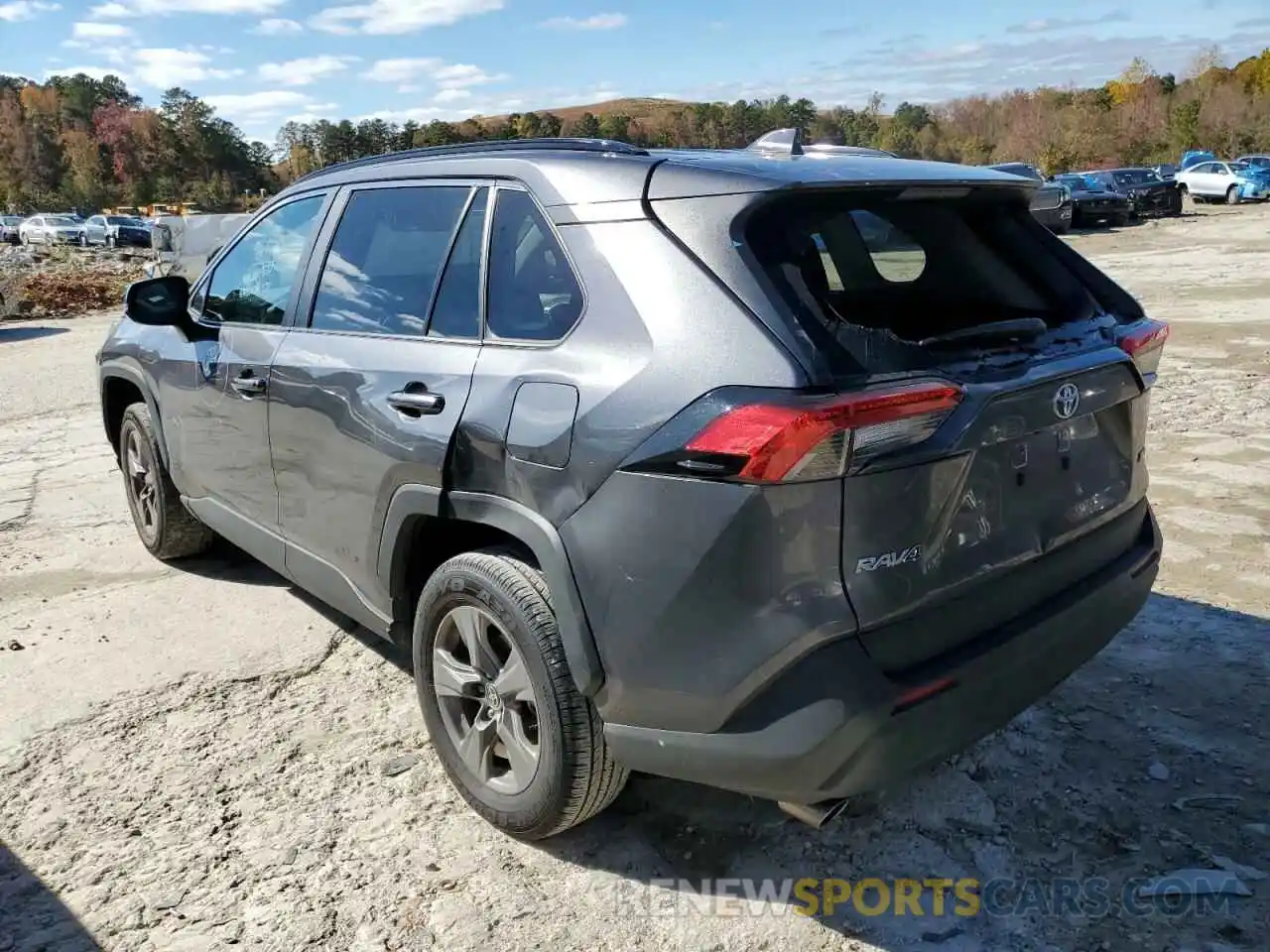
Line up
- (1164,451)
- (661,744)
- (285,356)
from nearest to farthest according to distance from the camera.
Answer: (661,744) → (285,356) → (1164,451)

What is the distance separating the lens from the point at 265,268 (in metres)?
3.94

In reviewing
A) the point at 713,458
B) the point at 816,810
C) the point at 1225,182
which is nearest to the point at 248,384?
the point at 713,458

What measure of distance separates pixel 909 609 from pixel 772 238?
2.93 ft

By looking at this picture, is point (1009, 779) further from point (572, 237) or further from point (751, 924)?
point (572, 237)

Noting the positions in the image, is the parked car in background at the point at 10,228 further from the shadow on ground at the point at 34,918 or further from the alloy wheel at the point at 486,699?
the alloy wheel at the point at 486,699

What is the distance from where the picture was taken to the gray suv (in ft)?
6.89

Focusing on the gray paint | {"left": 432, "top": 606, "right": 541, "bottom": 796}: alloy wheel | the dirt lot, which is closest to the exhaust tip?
the dirt lot

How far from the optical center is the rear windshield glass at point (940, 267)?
263 cm

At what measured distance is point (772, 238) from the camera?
230 centimetres

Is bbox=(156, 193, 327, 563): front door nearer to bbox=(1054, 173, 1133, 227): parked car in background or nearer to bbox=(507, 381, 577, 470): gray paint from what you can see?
bbox=(507, 381, 577, 470): gray paint

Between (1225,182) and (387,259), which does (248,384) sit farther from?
(1225,182)

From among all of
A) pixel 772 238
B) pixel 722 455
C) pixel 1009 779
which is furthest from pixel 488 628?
pixel 1009 779

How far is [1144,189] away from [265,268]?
1341 inches

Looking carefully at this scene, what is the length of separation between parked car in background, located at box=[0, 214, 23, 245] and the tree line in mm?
15622
